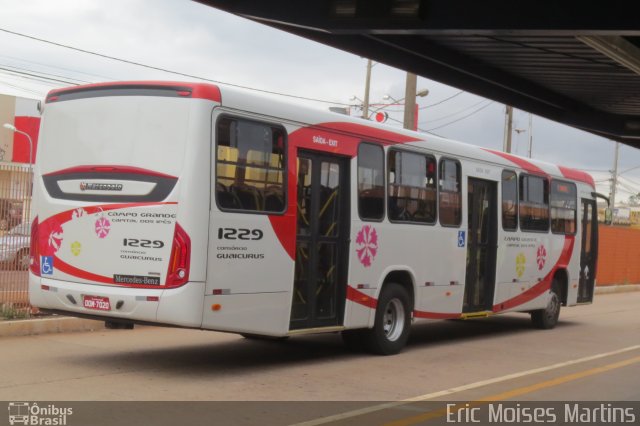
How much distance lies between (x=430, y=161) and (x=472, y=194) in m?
1.49

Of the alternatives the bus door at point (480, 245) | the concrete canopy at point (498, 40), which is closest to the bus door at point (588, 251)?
the bus door at point (480, 245)

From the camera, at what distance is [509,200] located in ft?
47.9

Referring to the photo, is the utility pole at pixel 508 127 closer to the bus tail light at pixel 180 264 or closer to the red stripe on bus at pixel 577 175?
the red stripe on bus at pixel 577 175

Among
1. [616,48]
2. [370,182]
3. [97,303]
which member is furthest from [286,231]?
[616,48]

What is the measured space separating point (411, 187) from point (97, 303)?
5056 mm

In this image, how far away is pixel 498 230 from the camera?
14.2m

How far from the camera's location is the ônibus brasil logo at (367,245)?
1095 centimetres

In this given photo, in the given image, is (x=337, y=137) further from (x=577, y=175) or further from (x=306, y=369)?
(x=577, y=175)

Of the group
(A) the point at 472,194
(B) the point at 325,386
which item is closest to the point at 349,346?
(B) the point at 325,386

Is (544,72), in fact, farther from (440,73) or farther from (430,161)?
(430,161)

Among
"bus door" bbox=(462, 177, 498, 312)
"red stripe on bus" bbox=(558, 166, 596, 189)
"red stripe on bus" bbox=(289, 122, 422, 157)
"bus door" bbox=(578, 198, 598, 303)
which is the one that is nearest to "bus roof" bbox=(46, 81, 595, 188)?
"red stripe on bus" bbox=(289, 122, 422, 157)

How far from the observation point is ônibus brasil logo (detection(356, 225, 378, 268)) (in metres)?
10.9

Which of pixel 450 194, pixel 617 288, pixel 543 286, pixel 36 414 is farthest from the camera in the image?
pixel 617 288

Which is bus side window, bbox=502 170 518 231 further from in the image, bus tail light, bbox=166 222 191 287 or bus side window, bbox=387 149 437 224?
bus tail light, bbox=166 222 191 287
